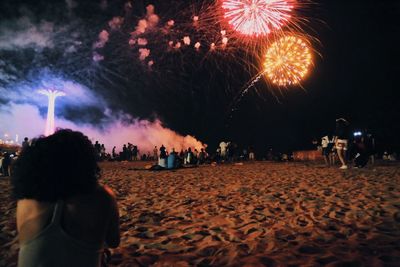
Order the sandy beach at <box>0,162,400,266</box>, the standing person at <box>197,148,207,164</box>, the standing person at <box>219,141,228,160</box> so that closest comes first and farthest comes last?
the sandy beach at <box>0,162,400,266</box>
the standing person at <box>197,148,207,164</box>
the standing person at <box>219,141,228,160</box>

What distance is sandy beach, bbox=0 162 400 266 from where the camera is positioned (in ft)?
12.3

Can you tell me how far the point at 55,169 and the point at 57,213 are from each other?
0.32 meters

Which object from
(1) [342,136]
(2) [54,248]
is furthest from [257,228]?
(1) [342,136]

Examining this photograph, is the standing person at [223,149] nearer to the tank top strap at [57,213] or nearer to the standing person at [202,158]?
the standing person at [202,158]

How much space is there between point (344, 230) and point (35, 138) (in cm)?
438

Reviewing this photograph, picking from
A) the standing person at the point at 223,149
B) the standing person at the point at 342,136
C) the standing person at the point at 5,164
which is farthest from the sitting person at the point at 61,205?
the standing person at the point at 223,149

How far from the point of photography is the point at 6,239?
4586mm

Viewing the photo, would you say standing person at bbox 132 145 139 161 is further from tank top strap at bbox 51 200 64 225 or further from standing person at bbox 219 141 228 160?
tank top strap at bbox 51 200 64 225

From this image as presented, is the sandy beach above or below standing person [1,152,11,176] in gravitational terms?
below

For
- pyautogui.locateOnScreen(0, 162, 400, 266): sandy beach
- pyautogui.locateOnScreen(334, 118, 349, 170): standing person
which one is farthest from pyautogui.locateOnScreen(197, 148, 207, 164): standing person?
pyautogui.locateOnScreen(0, 162, 400, 266): sandy beach

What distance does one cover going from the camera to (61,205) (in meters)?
2.00

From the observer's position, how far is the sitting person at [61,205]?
196cm

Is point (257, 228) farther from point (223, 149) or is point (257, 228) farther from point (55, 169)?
point (223, 149)

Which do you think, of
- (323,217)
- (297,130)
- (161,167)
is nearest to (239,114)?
(297,130)
